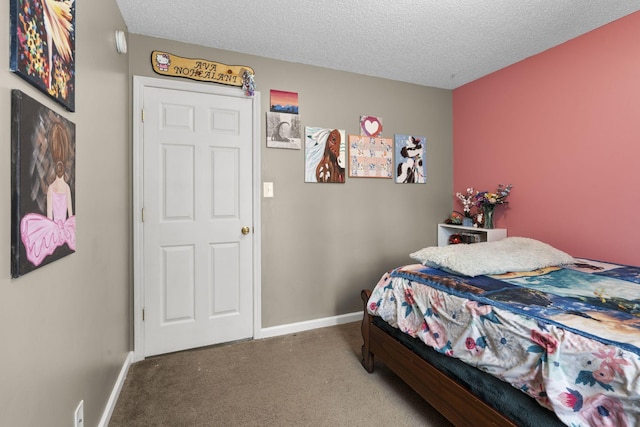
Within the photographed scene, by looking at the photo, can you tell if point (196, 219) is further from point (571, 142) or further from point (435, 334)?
point (571, 142)

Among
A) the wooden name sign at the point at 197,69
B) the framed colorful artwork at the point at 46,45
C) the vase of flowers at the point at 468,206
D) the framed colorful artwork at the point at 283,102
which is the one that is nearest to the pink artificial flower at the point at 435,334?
the framed colorful artwork at the point at 46,45

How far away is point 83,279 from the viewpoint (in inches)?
50.8

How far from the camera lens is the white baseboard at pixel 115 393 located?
1558 millimetres

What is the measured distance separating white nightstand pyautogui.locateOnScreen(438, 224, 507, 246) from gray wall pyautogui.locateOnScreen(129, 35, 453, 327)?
122mm

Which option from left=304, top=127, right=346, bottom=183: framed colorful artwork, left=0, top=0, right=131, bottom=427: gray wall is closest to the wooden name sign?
left=0, top=0, right=131, bottom=427: gray wall

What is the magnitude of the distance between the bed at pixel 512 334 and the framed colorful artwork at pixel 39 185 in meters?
1.57

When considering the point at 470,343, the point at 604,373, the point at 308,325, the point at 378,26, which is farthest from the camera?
the point at 308,325

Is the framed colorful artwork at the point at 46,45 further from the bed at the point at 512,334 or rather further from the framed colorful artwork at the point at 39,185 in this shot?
the bed at the point at 512,334

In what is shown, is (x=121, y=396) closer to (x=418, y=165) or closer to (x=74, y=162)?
(x=74, y=162)

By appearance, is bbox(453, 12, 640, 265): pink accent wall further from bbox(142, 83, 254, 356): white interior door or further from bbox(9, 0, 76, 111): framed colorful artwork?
bbox(9, 0, 76, 111): framed colorful artwork

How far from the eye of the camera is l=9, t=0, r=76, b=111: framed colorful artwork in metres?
0.78

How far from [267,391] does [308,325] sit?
0.91 m

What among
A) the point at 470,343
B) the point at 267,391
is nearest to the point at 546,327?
the point at 470,343

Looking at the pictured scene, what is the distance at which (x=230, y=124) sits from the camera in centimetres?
247
